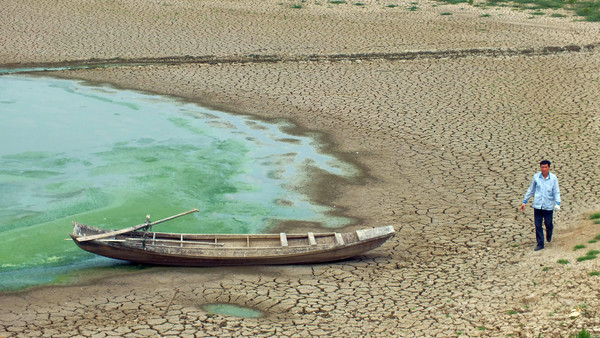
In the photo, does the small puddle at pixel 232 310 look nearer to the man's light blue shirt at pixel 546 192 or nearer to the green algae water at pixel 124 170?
the green algae water at pixel 124 170

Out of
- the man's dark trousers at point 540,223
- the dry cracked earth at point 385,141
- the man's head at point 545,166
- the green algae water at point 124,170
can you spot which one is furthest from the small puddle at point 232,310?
the man's head at point 545,166

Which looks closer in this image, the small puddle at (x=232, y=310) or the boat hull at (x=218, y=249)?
the small puddle at (x=232, y=310)

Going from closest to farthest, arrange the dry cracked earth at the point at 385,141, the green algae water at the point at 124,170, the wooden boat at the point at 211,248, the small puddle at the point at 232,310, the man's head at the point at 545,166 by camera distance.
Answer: the dry cracked earth at the point at 385,141 < the small puddle at the point at 232,310 < the man's head at the point at 545,166 < the wooden boat at the point at 211,248 < the green algae water at the point at 124,170

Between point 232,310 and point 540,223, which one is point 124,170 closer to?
point 232,310

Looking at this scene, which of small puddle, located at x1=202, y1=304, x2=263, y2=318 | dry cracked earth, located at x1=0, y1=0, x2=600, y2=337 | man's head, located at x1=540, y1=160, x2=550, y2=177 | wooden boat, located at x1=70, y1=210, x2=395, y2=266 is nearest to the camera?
dry cracked earth, located at x1=0, y1=0, x2=600, y2=337

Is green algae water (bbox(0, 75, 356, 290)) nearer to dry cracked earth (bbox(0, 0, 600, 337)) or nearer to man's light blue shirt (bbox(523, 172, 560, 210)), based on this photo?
dry cracked earth (bbox(0, 0, 600, 337))

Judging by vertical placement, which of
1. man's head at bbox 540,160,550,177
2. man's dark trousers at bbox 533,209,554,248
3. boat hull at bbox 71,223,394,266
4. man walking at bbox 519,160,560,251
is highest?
man's head at bbox 540,160,550,177

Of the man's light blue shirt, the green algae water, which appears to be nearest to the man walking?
the man's light blue shirt
